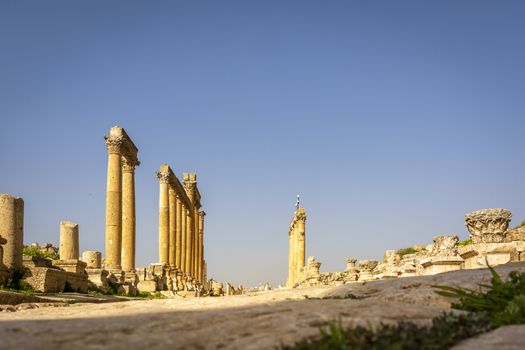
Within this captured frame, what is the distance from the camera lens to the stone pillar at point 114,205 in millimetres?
28172

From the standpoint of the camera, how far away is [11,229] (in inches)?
828

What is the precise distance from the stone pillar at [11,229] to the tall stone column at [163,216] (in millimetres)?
16939

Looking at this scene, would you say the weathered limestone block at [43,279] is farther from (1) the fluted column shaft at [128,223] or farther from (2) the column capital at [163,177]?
(2) the column capital at [163,177]

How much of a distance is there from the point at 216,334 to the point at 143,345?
2.01ft

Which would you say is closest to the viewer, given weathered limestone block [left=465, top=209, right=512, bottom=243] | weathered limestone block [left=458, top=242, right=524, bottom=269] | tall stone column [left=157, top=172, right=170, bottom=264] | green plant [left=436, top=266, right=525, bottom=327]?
green plant [left=436, top=266, right=525, bottom=327]

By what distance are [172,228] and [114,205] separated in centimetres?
1238

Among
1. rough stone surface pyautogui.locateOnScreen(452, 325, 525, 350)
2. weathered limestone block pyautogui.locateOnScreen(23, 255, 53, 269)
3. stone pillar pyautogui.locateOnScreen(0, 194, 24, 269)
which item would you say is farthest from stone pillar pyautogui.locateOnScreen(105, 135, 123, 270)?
rough stone surface pyautogui.locateOnScreen(452, 325, 525, 350)

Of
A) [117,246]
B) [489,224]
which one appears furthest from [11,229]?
[489,224]

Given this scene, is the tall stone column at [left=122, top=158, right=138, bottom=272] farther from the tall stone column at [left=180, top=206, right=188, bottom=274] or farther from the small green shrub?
the small green shrub

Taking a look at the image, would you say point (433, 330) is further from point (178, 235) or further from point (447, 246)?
point (178, 235)

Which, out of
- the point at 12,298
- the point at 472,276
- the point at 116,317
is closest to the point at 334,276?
the point at 12,298

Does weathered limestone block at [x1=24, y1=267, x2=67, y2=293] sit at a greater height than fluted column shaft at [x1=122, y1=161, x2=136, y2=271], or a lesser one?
lesser

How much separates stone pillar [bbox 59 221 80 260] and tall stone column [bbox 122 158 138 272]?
2.33 meters

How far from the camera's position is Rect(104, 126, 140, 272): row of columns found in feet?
92.5
